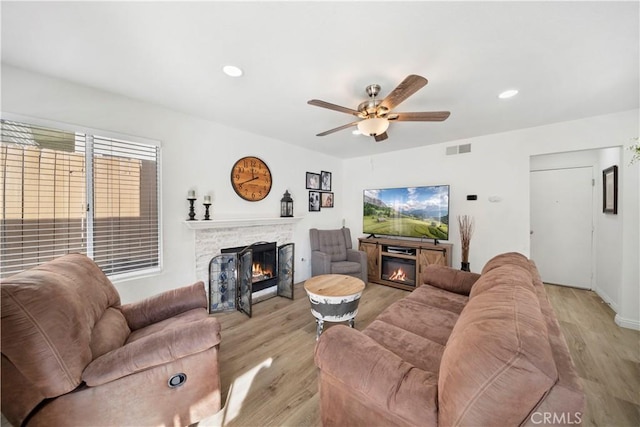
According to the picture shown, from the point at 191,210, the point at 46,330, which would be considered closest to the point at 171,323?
the point at 46,330

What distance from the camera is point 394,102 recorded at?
1.88 meters

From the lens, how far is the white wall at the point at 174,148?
79.0 inches

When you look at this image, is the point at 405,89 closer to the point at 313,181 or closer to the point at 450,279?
the point at 450,279

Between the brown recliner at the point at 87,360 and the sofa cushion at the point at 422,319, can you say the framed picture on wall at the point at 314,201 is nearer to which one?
the sofa cushion at the point at 422,319

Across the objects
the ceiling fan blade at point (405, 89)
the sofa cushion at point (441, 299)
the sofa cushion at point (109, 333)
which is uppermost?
the ceiling fan blade at point (405, 89)

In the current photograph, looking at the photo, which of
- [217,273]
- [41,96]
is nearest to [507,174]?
[217,273]

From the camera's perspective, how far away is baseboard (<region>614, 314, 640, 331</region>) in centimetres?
259

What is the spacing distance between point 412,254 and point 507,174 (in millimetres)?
1835

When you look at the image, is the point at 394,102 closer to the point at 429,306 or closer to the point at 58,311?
the point at 429,306

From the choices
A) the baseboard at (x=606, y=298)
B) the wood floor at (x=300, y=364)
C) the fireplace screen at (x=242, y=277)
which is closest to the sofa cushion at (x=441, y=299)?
the wood floor at (x=300, y=364)

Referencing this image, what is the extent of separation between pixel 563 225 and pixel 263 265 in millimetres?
5147

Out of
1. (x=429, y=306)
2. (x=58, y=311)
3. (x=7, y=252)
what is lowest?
(x=429, y=306)

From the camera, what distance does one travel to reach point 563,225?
3986mm

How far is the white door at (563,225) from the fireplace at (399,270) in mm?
2369
